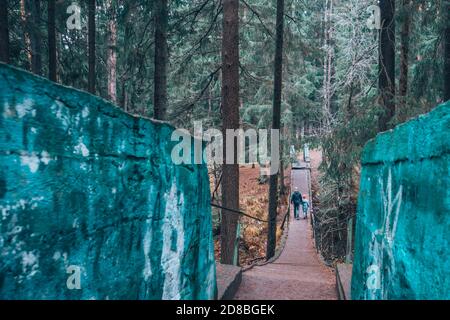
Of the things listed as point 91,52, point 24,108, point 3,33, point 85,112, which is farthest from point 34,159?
point 91,52

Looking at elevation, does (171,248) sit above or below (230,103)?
below

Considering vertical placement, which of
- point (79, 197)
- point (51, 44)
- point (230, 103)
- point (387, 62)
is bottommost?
point (79, 197)

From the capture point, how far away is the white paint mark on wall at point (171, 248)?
3467 millimetres

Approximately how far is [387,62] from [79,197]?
31.4 ft

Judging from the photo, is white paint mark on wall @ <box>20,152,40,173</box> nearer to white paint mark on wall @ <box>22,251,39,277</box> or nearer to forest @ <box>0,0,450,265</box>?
white paint mark on wall @ <box>22,251,39,277</box>

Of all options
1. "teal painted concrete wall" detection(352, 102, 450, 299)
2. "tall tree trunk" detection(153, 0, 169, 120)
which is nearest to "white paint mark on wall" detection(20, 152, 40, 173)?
"teal painted concrete wall" detection(352, 102, 450, 299)

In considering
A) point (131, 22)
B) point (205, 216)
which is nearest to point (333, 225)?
point (131, 22)

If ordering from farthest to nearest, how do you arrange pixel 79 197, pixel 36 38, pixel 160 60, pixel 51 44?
1. pixel 36 38
2. pixel 51 44
3. pixel 160 60
4. pixel 79 197

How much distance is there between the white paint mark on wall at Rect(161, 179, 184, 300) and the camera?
3.47 metres

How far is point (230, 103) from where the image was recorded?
10031mm

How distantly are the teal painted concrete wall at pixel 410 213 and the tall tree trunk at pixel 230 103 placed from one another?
5.76m

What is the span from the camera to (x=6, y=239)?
5.35ft

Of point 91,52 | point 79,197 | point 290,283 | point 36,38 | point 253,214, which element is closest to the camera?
point 79,197

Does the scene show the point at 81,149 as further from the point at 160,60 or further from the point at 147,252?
the point at 160,60
